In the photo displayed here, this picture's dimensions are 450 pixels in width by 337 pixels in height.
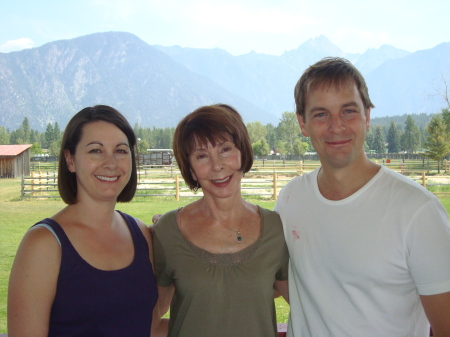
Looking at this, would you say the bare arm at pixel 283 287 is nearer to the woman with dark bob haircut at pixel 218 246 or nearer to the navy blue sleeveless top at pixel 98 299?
the woman with dark bob haircut at pixel 218 246

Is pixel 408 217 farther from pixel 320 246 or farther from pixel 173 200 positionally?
pixel 173 200

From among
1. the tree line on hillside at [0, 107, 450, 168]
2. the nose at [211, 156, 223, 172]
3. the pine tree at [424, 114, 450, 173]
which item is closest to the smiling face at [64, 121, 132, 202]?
the nose at [211, 156, 223, 172]

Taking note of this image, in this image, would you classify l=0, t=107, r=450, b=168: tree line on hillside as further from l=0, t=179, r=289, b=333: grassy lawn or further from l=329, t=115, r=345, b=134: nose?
l=329, t=115, r=345, b=134: nose

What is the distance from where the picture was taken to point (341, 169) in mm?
1259

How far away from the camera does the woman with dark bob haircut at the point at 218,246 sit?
124 centimetres

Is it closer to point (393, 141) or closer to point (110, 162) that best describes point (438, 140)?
point (393, 141)

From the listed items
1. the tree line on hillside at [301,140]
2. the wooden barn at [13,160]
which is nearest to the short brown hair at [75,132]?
the tree line on hillside at [301,140]

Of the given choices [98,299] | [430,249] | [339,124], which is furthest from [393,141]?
[98,299]

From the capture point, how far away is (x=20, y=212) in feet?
26.2

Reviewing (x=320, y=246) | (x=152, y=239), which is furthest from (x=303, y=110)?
(x=152, y=239)

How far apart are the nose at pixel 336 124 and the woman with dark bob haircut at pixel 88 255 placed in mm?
633

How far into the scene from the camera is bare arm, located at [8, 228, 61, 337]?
1.06m

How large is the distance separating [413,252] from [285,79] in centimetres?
14420

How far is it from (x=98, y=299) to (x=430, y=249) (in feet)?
2.89
